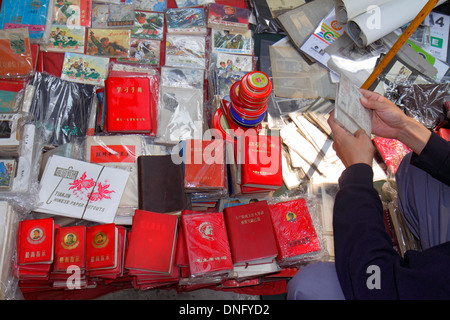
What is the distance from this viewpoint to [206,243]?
5.35 ft

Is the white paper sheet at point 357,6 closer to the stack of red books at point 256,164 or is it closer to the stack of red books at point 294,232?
the stack of red books at point 256,164

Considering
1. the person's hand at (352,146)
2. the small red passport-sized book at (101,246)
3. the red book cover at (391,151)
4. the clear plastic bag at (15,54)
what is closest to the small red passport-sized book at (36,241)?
the small red passport-sized book at (101,246)

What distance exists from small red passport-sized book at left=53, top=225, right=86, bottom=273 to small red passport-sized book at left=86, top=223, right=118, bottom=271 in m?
0.03

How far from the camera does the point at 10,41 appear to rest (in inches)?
86.0

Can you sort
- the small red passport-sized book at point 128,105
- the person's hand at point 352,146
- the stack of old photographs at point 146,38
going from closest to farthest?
the person's hand at point 352,146, the small red passport-sized book at point 128,105, the stack of old photographs at point 146,38

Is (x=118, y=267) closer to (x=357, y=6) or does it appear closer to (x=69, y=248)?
(x=69, y=248)

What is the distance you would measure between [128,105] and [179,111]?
0.29 m

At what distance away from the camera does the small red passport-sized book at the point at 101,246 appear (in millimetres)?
1592

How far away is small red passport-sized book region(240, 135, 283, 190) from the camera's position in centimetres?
177

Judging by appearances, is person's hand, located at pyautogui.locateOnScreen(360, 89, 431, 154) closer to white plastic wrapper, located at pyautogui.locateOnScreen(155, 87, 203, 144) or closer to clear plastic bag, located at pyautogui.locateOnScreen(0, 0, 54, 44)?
white plastic wrapper, located at pyautogui.locateOnScreen(155, 87, 203, 144)

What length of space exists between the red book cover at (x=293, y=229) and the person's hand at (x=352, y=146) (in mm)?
385

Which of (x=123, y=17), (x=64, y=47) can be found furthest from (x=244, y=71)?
(x=64, y=47)

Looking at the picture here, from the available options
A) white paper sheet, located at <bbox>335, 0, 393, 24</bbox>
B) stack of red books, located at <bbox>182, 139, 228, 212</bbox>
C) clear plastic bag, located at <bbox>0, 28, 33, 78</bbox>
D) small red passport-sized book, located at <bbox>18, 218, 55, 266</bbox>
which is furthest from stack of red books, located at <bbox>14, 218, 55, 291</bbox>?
white paper sheet, located at <bbox>335, 0, 393, 24</bbox>
